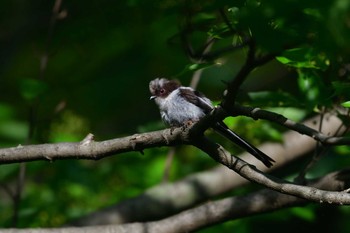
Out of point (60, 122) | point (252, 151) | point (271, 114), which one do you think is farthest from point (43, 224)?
point (271, 114)

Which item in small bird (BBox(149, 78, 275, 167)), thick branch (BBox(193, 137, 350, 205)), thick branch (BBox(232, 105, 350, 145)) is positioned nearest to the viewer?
thick branch (BBox(232, 105, 350, 145))

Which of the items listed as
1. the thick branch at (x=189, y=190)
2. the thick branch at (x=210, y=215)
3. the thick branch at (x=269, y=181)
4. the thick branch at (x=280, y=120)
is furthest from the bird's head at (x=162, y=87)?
the thick branch at (x=280, y=120)

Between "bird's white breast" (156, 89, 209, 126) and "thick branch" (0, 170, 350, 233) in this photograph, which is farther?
"bird's white breast" (156, 89, 209, 126)

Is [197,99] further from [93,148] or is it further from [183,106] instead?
[93,148]

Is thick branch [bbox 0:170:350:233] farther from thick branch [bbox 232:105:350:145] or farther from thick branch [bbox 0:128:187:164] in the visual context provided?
thick branch [bbox 232:105:350:145]

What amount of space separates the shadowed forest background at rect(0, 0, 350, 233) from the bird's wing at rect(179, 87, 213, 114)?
213mm

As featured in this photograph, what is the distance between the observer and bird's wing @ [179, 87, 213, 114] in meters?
5.06

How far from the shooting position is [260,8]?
7.38ft

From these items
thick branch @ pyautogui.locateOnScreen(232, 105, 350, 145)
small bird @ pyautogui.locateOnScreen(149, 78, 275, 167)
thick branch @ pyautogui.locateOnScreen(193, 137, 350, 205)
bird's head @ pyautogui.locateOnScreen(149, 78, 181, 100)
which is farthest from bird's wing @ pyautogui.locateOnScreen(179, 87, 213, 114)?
thick branch @ pyautogui.locateOnScreen(232, 105, 350, 145)

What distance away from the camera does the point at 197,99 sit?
5.14 metres

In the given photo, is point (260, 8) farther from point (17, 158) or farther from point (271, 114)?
point (17, 158)

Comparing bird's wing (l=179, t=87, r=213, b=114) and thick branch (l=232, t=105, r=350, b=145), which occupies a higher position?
bird's wing (l=179, t=87, r=213, b=114)

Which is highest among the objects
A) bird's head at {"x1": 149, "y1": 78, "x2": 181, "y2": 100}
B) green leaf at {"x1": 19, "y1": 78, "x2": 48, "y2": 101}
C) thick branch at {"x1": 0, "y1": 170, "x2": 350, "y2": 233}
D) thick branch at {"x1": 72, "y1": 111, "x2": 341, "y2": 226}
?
bird's head at {"x1": 149, "y1": 78, "x2": 181, "y2": 100}

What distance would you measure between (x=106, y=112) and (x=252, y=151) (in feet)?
13.6
